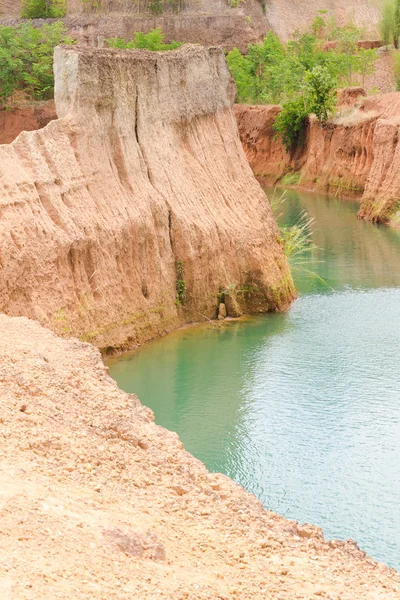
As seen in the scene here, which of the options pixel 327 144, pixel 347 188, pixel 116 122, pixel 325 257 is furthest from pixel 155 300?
pixel 327 144

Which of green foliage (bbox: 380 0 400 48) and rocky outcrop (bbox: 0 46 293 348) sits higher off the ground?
green foliage (bbox: 380 0 400 48)

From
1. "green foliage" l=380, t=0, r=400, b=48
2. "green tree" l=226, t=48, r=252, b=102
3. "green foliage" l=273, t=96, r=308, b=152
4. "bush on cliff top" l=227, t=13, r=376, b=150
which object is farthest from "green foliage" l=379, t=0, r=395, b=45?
"green foliage" l=273, t=96, r=308, b=152

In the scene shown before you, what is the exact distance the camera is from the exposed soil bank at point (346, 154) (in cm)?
2987

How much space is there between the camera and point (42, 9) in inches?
2227

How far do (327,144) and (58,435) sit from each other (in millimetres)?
30433

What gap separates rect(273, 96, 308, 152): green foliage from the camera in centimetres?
3866

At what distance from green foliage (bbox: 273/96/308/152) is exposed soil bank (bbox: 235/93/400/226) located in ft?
1.26

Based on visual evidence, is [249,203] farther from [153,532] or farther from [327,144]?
[327,144]

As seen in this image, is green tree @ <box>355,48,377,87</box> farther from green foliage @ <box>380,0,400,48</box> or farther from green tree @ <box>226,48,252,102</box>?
green foliage @ <box>380,0,400,48</box>

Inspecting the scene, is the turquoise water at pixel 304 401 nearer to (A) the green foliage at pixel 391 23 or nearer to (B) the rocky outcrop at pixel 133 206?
(B) the rocky outcrop at pixel 133 206

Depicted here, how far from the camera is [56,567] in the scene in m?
5.91

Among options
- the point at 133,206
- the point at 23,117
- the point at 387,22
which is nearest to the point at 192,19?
the point at 387,22

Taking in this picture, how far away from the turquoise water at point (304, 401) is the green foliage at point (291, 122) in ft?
63.5

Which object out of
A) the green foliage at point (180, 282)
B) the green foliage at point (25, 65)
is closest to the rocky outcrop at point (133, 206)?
the green foliage at point (180, 282)
